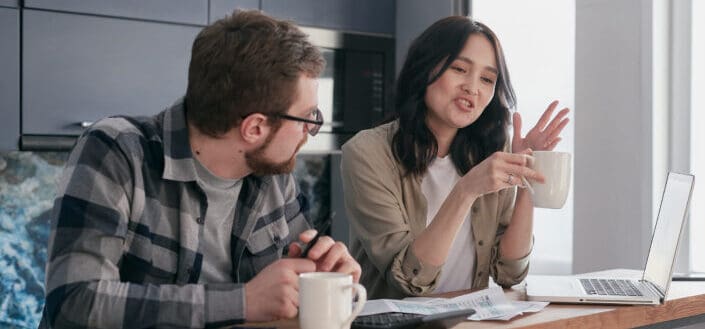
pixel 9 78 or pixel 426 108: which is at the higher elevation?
pixel 9 78

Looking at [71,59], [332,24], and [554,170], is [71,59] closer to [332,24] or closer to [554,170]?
[332,24]

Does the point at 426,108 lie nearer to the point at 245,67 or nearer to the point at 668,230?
the point at 668,230

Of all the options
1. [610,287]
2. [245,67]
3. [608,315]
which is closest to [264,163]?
[245,67]

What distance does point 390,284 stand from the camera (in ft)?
6.50

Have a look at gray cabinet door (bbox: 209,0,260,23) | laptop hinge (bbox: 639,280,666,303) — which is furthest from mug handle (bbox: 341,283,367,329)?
gray cabinet door (bbox: 209,0,260,23)

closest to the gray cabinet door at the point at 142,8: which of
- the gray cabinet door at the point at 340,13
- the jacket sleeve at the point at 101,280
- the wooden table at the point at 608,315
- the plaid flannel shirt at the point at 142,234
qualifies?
the gray cabinet door at the point at 340,13

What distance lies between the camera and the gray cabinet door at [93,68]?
2.84 meters

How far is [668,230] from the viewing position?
6.21 ft

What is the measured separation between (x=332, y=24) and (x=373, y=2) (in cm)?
27

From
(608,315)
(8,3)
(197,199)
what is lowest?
(608,315)

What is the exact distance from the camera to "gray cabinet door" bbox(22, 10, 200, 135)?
2.84 metres

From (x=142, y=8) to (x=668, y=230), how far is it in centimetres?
204

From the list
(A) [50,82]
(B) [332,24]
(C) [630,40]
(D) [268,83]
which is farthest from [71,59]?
(C) [630,40]

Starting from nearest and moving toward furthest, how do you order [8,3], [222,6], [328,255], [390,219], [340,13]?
[328,255], [390,219], [8,3], [222,6], [340,13]
